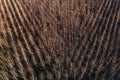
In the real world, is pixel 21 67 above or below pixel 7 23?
below

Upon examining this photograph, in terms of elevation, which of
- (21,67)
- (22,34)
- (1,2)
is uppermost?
(1,2)

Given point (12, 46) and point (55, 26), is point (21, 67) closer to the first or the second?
point (12, 46)

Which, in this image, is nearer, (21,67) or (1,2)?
(21,67)

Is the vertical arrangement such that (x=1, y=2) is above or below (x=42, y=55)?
above

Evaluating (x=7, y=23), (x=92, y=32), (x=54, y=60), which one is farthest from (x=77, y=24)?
(x=7, y=23)

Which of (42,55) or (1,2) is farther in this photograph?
(1,2)

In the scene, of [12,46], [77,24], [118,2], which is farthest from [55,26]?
[118,2]

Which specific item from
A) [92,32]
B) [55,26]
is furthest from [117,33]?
[55,26]

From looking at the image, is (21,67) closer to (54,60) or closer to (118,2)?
(54,60)
